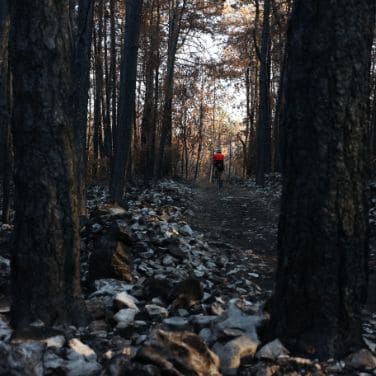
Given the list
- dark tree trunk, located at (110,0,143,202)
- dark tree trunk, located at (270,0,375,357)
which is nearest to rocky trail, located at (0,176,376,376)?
dark tree trunk, located at (270,0,375,357)

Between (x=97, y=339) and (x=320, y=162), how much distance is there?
83.8 inches

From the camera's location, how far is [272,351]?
9.32ft

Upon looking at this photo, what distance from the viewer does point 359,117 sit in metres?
2.85

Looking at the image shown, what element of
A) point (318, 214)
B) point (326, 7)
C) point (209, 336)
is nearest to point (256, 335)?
point (209, 336)

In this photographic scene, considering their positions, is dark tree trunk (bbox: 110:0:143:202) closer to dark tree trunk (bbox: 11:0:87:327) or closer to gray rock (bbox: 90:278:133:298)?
gray rock (bbox: 90:278:133:298)

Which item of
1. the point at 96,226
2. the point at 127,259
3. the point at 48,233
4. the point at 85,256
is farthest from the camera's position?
the point at 96,226

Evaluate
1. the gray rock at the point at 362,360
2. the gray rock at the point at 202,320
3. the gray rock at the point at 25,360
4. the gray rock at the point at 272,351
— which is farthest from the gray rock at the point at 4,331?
the gray rock at the point at 362,360

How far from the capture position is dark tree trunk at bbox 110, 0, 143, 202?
1025 cm

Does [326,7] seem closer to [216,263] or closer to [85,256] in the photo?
[216,263]

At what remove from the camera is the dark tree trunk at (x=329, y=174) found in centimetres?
279

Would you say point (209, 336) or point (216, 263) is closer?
point (209, 336)

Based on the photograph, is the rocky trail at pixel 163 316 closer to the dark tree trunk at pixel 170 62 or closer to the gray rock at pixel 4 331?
the gray rock at pixel 4 331

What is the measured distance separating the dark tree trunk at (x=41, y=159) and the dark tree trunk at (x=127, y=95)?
6896 mm

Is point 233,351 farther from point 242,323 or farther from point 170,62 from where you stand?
point 170,62
